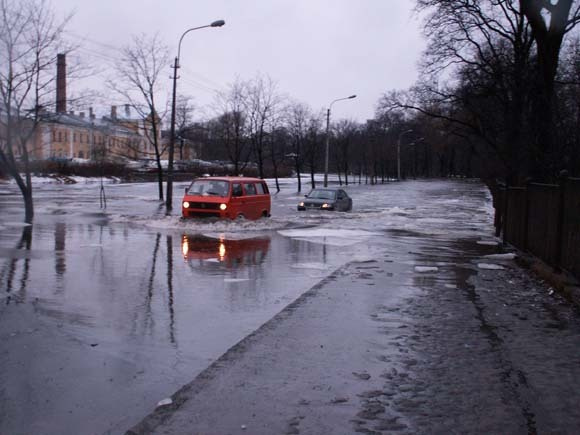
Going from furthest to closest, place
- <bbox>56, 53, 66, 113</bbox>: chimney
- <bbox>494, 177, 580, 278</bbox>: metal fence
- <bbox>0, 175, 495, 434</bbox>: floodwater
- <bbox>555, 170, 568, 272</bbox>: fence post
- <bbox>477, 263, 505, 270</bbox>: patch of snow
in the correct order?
<bbox>56, 53, 66, 113</bbox>: chimney < <bbox>477, 263, 505, 270</bbox>: patch of snow < <bbox>555, 170, 568, 272</bbox>: fence post < <bbox>494, 177, 580, 278</bbox>: metal fence < <bbox>0, 175, 495, 434</bbox>: floodwater

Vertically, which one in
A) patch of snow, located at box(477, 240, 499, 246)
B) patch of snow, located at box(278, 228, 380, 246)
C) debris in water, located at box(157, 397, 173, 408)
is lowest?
debris in water, located at box(157, 397, 173, 408)

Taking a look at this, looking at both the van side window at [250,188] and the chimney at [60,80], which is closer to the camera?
the chimney at [60,80]

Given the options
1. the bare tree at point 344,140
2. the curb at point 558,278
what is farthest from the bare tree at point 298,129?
the curb at point 558,278

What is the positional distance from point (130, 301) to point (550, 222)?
7.20 m

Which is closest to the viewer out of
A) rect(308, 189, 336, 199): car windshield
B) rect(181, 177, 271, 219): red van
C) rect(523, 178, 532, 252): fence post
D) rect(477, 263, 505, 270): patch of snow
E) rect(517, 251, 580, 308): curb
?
rect(517, 251, 580, 308): curb

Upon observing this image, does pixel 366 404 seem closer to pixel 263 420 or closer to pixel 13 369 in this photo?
pixel 263 420

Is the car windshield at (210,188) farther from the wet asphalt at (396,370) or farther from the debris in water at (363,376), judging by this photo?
the debris in water at (363,376)

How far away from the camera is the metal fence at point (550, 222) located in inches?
Answer: 348

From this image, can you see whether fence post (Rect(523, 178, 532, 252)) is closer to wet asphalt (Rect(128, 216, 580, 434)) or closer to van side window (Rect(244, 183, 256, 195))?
wet asphalt (Rect(128, 216, 580, 434))

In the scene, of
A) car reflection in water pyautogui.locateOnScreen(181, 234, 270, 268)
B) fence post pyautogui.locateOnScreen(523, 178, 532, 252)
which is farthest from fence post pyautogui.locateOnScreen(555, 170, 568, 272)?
car reflection in water pyautogui.locateOnScreen(181, 234, 270, 268)

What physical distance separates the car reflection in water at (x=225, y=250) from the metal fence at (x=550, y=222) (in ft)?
18.4

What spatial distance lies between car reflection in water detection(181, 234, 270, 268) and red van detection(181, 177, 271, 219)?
246cm

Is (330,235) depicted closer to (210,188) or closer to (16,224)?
(210,188)

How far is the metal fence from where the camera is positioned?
29.0ft
